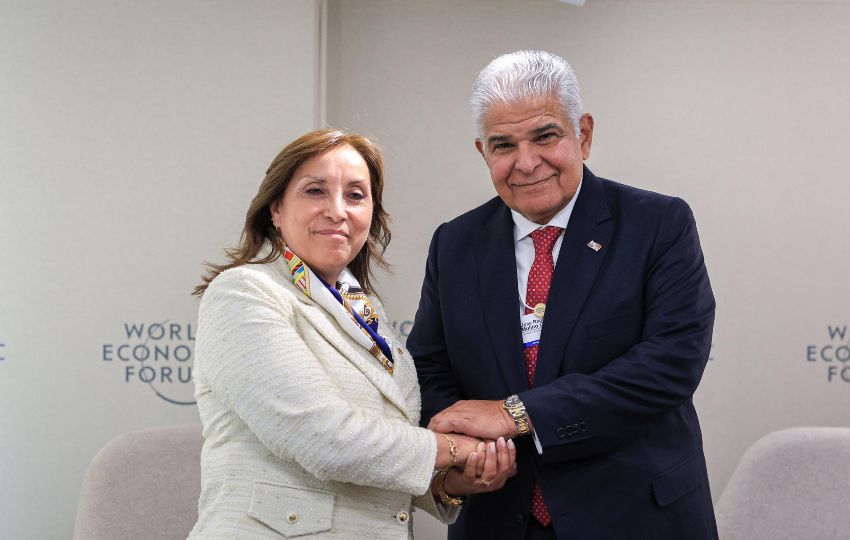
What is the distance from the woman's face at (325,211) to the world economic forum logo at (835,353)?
2341mm

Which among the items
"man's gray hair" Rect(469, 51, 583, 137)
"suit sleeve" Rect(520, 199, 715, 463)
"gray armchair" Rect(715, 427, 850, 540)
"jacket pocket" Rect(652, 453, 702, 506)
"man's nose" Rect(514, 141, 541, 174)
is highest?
"man's gray hair" Rect(469, 51, 583, 137)

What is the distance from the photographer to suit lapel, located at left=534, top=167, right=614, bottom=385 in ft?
6.88

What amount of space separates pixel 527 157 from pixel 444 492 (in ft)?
2.60

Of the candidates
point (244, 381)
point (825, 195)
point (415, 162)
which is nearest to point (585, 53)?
point (415, 162)

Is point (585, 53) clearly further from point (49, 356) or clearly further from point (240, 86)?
point (49, 356)

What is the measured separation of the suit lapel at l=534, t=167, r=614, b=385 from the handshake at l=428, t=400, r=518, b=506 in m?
0.14

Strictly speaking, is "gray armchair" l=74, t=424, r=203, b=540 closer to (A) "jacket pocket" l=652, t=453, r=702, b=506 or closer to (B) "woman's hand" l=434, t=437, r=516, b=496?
(B) "woman's hand" l=434, t=437, r=516, b=496

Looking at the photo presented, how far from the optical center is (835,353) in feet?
12.3

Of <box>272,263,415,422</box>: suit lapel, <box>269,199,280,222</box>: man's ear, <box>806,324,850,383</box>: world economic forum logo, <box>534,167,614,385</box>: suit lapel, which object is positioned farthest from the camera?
<box>806,324,850,383</box>: world economic forum logo

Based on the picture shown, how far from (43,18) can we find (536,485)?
101 inches

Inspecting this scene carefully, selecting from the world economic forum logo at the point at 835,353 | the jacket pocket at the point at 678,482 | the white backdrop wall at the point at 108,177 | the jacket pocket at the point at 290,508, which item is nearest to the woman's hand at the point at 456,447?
the jacket pocket at the point at 290,508

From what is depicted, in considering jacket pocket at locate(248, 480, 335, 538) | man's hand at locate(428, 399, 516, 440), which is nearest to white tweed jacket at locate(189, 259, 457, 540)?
jacket pocket at locate(248, 480, 335, 538)

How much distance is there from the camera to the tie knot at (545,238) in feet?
7.38

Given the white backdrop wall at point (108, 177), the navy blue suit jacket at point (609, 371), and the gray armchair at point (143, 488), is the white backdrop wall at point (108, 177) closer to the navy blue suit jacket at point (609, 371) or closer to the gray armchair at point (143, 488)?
the gray armchair at point (143, 488)
